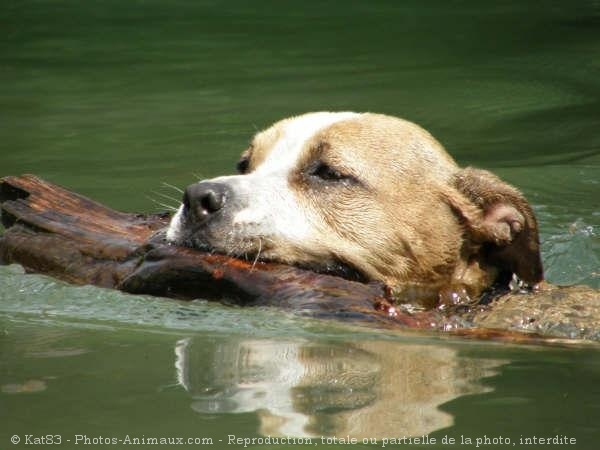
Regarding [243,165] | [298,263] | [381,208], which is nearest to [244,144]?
[243,165]

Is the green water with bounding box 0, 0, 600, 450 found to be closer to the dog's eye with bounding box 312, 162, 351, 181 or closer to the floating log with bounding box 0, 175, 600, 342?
the floating log with bounding box 0, 175, 600, 342

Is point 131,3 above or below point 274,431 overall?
above

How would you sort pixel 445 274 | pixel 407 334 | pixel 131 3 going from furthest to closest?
pixel 131 3 → pixel 445 274 → pixel 407 334

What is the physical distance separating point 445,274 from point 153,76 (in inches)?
317

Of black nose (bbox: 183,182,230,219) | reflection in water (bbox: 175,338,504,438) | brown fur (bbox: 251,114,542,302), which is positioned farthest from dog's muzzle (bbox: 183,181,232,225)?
reflection in water (bbox: 175,338,504,438)

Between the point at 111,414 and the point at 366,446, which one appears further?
the point at 111,414

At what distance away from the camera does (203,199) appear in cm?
620

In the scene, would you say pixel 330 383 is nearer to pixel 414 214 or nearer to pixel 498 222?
pixel 414 214

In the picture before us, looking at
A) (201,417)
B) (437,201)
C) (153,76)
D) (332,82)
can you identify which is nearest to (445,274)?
(437,201)

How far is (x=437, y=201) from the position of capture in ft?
22.5

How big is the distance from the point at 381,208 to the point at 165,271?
1.24 meters

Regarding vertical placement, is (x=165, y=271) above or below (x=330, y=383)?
above

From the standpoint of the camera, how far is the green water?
4477 mm

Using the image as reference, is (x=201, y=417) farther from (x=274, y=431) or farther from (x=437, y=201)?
(x=437, y=201)
